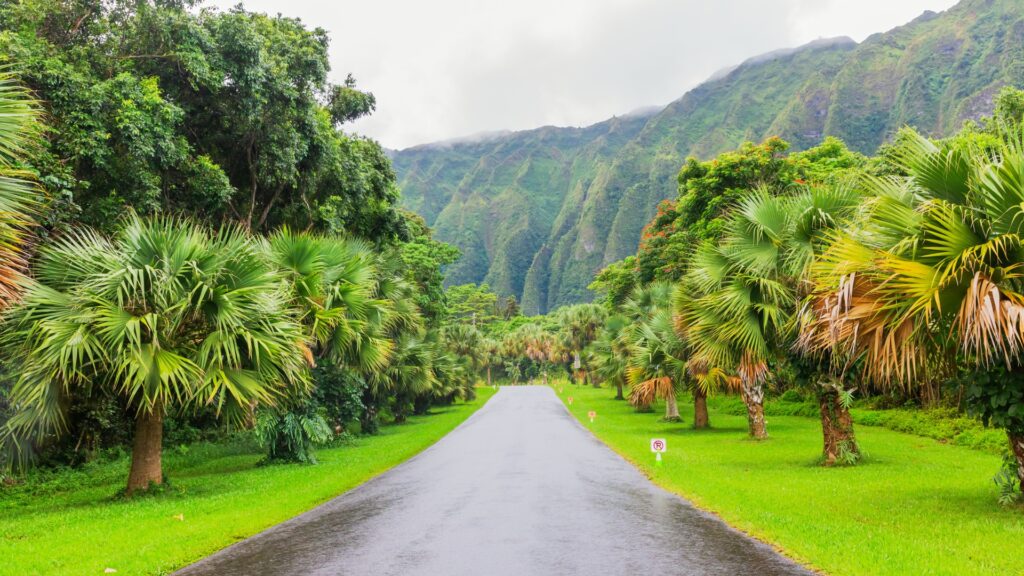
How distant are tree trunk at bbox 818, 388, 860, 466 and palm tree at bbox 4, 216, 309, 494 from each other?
10.6 metres

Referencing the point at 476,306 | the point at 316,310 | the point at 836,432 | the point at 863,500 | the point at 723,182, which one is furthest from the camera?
the point at 476,306

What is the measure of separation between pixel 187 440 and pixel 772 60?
206574 mm

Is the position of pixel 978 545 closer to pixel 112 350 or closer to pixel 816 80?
pixel 112 350

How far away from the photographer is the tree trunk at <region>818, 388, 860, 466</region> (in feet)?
42.7

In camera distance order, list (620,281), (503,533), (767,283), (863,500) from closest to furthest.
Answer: (503,533) → (863,500) → (767,283) → (620,281)

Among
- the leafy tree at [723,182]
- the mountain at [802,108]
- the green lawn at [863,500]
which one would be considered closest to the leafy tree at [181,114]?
the green lawn at [863,500]

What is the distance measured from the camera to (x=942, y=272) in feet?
24.0

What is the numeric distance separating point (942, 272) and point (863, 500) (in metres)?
3.81

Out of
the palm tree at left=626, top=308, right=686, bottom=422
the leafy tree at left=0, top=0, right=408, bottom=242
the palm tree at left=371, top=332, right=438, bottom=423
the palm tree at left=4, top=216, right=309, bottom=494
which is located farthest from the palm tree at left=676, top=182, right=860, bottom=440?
the palm tree at left=371, top=332, right=438, bottom=423

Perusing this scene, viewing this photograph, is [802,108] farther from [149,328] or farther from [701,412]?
[149,328]

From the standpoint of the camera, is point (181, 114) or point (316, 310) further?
point (181, 114)

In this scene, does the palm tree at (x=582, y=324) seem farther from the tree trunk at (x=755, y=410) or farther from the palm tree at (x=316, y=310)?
the palm tree at (x=316, y=310)

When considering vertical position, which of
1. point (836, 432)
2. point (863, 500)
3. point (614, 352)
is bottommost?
point (863, 500)

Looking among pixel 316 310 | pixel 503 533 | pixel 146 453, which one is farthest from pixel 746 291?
pixel 146 453
